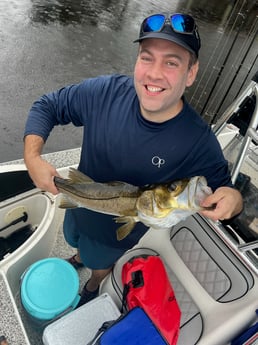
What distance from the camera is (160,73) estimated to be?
1.59m

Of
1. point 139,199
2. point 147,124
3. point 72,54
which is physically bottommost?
point 72,54

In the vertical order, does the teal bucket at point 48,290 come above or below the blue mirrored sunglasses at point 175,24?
below

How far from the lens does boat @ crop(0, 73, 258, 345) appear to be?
210 centimetres

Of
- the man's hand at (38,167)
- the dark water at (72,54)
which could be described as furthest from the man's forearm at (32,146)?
the dark water at (72,54)

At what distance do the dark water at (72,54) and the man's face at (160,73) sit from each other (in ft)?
12.5

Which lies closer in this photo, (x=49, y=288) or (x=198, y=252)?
(x=49, y=288)

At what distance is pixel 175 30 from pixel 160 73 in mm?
220

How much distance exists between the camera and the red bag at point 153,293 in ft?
6.81

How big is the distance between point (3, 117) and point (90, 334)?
4577 millimetres

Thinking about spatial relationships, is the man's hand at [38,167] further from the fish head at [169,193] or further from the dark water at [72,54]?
the dark water at [72,54]

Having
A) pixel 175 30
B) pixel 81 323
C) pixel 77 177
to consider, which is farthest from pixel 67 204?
pixel 175 30

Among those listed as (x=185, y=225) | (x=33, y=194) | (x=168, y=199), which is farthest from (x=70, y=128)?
(x=168, y=199)

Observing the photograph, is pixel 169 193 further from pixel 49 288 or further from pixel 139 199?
pixel 49 288

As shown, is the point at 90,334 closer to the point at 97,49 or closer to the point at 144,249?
the point at 144,249
